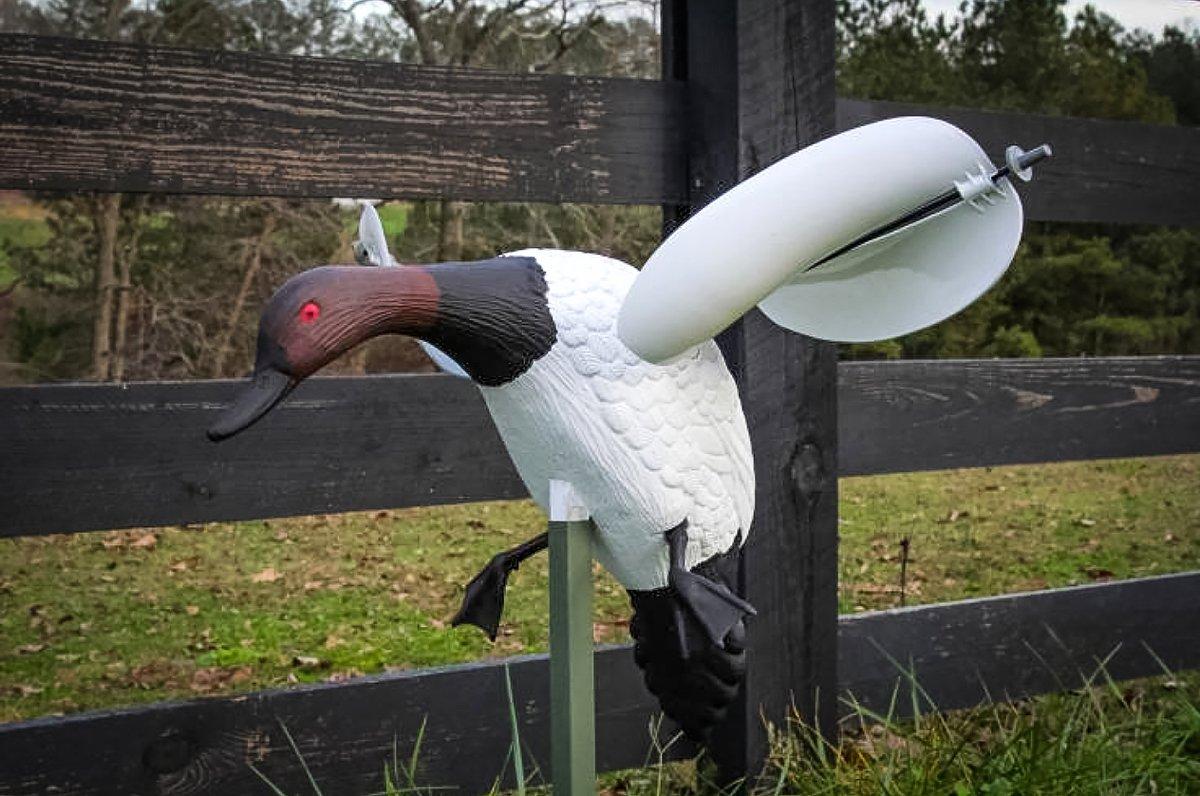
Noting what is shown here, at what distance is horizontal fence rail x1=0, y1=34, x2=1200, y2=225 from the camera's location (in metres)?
1.54

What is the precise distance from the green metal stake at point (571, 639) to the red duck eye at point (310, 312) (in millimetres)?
285

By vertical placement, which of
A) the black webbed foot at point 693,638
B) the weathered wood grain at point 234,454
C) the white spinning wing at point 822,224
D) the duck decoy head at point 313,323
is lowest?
the black webbed foot at point 693,638

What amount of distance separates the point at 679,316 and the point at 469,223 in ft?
12.9

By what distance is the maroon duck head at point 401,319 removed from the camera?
35.2 inches

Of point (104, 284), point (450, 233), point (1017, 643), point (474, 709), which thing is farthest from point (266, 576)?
point (1017, 643)

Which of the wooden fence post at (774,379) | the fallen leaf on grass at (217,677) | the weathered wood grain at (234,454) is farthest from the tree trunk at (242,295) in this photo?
Result: the wooden fence post at (774,379)

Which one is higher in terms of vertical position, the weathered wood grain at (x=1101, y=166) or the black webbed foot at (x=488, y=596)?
the weathered wood grain at (x=1101, y=166)

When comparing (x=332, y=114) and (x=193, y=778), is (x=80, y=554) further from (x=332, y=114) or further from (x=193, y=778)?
(x=332, y=114)

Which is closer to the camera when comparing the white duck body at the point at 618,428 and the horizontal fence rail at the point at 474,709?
the white duck body at the point at 618,428

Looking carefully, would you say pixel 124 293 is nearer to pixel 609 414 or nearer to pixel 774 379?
pixel 774 379

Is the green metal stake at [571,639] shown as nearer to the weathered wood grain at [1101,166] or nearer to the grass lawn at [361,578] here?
Answer: the weathered wood grain at [1101,166]

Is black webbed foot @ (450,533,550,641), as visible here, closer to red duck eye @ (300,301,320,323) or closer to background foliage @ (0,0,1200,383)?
red duck eye @ (300,301,320,323)

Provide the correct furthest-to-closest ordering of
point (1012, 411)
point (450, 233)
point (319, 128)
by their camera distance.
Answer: point (450, 233)
point (1012, 411)
point (319, 128)

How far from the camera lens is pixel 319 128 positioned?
65.5 inches
